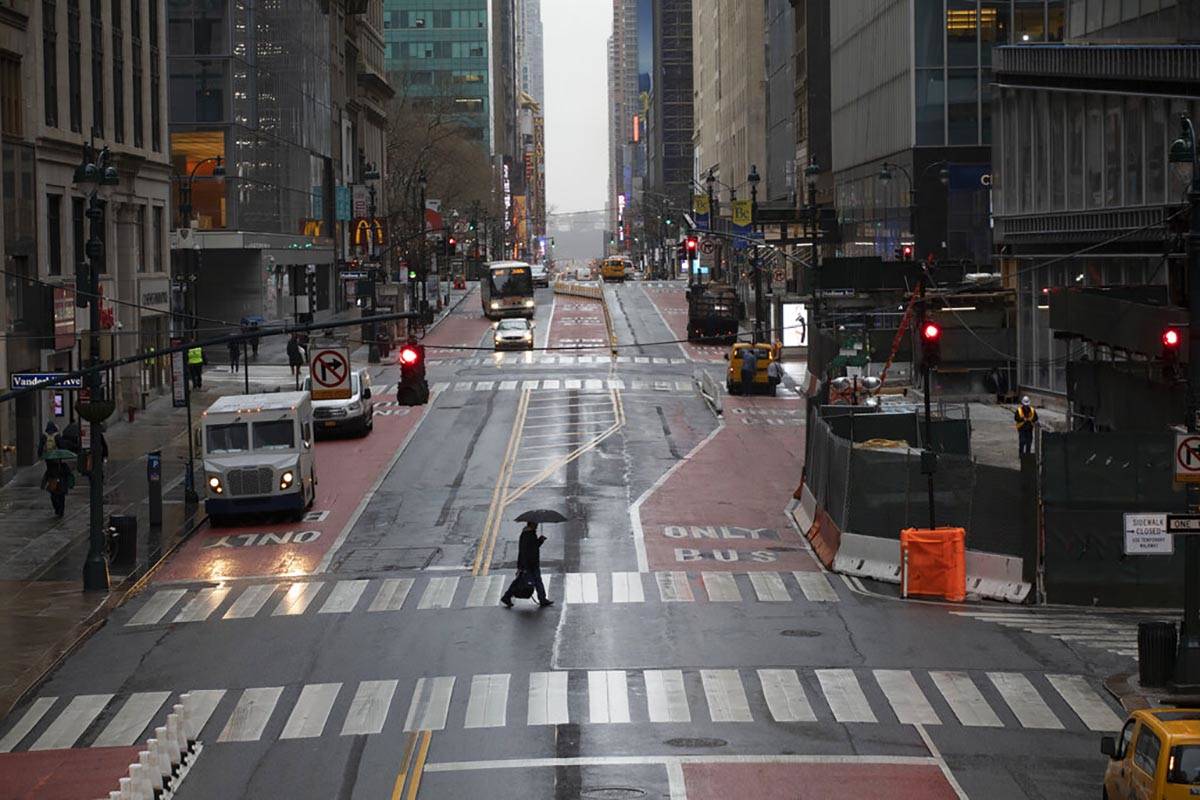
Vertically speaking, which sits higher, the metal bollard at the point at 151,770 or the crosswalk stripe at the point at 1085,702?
the metal bollard at the point at 151,770

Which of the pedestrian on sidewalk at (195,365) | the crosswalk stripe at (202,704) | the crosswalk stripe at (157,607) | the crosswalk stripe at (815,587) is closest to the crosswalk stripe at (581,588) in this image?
the crosswalk stripe at (815,587)

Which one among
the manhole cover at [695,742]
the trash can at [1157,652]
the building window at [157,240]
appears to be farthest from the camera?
the building window at [157,240]

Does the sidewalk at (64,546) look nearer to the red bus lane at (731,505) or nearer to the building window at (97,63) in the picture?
the building window at (97,63)

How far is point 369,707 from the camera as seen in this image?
23.2m

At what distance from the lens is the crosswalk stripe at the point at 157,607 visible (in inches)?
1192

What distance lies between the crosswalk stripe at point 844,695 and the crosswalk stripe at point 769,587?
222 inches

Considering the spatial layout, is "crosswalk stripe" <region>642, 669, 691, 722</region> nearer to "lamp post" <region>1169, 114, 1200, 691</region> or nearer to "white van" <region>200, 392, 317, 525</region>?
"lamp post" <region>1169, 114, 1200, 691</region>

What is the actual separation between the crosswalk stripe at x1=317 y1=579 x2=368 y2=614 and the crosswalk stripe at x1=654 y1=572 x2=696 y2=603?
17.9ft

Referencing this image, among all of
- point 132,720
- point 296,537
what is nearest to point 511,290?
point 296,537

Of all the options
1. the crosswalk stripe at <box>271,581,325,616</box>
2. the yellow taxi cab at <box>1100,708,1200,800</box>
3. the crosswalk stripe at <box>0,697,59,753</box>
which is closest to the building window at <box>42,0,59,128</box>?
the crosswalk stripe at <box>271,581,325,616</box>

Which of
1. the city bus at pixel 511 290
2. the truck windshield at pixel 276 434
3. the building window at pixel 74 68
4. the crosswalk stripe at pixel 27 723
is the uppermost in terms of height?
the building window at pixel 74 68

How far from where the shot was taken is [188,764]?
20.6 metres

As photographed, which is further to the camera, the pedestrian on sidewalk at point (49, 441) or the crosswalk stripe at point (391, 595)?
the pedestrian on sidewalk at point (49, 441)

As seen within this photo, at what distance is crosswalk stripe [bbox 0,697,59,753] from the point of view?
73.4 feet
